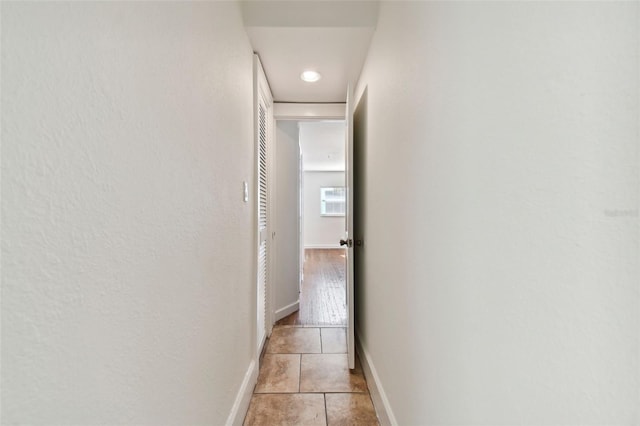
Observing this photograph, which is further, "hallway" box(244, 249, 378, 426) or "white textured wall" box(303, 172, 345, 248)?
"white textured wall" box(303, 172, 345, 248)

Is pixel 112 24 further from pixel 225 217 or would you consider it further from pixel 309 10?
pixel 309 10

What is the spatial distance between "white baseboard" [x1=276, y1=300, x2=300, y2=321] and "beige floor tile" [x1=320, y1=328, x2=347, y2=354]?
1.58ft

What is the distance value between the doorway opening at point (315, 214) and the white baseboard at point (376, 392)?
0.87 metres

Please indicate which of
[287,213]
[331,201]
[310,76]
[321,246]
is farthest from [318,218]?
[310,76]

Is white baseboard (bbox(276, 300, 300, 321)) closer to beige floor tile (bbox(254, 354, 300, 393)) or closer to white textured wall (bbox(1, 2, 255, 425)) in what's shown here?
beige floor tile (bbox(254, 354, 300, 393))

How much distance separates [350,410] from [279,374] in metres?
0.58

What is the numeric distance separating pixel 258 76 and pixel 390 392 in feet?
6.71

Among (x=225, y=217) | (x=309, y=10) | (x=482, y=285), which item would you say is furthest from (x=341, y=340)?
(x=309, y=10)

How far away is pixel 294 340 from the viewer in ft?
8.51

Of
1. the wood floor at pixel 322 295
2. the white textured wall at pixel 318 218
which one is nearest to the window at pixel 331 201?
the white textured wall at pixel 318 218

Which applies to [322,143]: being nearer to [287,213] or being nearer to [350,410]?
[287,213]

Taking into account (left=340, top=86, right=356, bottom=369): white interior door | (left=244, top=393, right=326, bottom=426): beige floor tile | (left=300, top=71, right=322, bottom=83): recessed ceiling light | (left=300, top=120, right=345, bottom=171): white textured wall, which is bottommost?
(left=244, top=393, right=326, bottom=426): beige floor tile

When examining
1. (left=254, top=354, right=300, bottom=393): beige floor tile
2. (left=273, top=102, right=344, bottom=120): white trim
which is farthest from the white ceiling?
(left=254, top=354, right=300, bottom=393): beige floor tile

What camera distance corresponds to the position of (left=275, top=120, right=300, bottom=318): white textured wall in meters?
3.05
